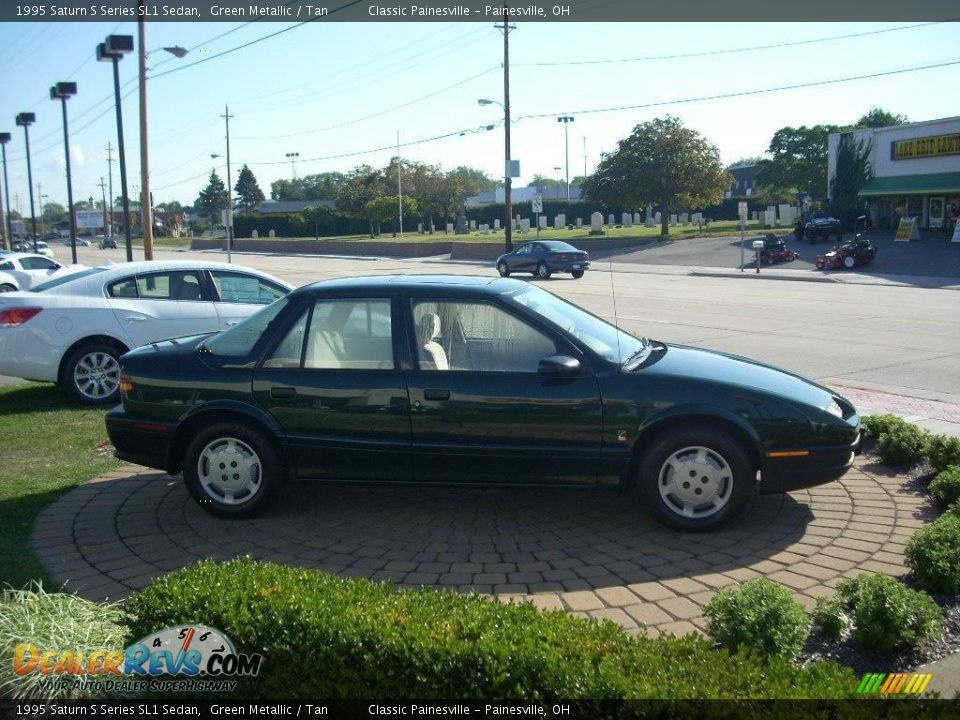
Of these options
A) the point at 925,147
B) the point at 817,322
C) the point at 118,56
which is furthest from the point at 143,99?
the point at 925,147

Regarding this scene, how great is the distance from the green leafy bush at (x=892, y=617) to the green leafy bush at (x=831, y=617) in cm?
5

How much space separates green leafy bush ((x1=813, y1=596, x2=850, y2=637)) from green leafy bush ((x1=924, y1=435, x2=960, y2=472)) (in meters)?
2.67

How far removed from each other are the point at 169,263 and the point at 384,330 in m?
5.46

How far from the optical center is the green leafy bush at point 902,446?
6637 mm

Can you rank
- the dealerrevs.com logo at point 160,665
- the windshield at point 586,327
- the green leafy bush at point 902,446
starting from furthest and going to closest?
1. the green leafy bush at point 902,446
2. the windshield at point 586,327
3. the dealerrevs.com logo at point 160,665

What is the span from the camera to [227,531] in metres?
5.66

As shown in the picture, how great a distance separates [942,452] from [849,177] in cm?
4884

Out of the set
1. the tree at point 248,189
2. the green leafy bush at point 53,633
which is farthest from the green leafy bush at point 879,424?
the tree at point 248,189

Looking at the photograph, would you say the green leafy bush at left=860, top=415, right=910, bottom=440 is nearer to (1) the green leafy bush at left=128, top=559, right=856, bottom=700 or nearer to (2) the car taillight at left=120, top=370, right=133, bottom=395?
(1) the green leafy bush at left=128, top=559, right=856, bottom=700

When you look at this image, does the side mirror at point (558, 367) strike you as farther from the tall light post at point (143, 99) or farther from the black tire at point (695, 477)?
the tall light post at point (143, 99)

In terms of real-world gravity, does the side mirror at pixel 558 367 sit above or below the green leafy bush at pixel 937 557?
above

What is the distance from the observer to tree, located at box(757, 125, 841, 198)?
7475 centimetres

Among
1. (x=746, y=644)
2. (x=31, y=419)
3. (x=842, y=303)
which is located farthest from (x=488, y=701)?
(x=842, y=303)

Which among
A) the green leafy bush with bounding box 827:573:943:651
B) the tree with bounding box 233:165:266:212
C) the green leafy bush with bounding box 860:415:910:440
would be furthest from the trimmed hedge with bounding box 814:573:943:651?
the tree with bounding box 233:165:266:212
